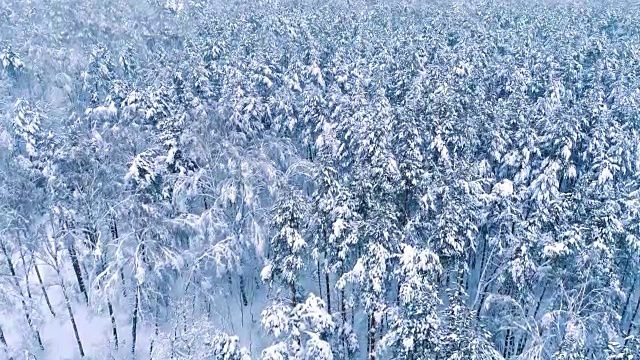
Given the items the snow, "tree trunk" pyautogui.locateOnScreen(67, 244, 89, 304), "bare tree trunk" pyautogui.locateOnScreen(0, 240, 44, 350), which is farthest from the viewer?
"tree trunk" pyautogui.locateOnScreen(67, 244, 89, 304)

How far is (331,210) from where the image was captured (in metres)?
23.9

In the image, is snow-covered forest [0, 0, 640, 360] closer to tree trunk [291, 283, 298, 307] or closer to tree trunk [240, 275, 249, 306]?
tree trunk [240, 275, 249, 306]

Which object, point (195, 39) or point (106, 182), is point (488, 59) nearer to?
point (195, 39)

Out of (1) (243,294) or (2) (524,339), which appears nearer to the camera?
(2) (524,339)

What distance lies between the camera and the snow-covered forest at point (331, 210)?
23609mm

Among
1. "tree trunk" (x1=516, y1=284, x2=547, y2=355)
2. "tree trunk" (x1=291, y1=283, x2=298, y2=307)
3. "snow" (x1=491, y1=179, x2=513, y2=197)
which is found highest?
"snow" (x1=491, y1=179, x2=513, y2=197)

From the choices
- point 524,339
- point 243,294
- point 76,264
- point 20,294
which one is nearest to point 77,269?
point 76,264

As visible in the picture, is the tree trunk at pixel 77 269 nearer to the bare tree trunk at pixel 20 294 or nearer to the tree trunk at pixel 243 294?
the bare tree trunk at pixel 20 294

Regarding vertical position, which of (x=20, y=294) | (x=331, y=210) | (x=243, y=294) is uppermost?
(x=331, y=210)

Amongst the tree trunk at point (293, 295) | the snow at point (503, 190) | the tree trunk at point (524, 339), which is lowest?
the tree trunk at point (524, 339)

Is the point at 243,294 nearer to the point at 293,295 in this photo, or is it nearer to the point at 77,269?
the point at 293,295

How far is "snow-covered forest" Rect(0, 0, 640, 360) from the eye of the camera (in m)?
23.6

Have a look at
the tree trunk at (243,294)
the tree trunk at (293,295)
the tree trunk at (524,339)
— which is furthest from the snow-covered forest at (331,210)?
the tree trunk at (293,295)

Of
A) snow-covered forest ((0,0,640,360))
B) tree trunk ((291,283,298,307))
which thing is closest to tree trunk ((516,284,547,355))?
snow-covered forest ((0,0,640,360))
